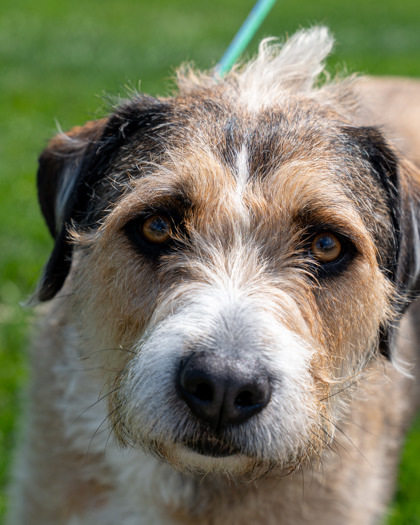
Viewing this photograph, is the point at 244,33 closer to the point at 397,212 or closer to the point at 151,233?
the point at 397,212

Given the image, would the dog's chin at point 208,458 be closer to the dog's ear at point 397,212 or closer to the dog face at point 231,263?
the dog face at point 231,263

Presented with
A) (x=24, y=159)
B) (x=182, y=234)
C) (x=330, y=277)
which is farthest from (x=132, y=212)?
(x=24, y=159)

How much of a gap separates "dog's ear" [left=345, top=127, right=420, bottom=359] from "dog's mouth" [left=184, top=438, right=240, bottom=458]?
3.58 feet

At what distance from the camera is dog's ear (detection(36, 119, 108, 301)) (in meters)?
3.38

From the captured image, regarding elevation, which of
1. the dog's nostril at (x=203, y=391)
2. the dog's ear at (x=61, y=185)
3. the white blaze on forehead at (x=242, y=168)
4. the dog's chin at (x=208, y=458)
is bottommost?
the dog's chin at (x=208, y=458)

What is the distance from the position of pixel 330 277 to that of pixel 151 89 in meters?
9.34

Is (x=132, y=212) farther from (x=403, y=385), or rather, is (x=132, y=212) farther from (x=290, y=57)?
(x=403, y=385)

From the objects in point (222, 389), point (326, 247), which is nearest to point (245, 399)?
point (222, 389)

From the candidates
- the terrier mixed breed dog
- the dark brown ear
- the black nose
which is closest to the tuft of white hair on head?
the terrier mixed breed dog

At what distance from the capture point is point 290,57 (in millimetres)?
3857

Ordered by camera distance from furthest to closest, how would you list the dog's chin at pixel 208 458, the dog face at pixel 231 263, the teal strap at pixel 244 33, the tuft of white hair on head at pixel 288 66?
1. the teal strap at pixel 244 33
2. the tuft of white hair on head at pixel 288 66
3. the dog's chin at pixel 208 458
4. the dog face at pixel 231 263

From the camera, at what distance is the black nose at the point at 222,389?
235 cm

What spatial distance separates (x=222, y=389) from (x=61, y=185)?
161 centimetres

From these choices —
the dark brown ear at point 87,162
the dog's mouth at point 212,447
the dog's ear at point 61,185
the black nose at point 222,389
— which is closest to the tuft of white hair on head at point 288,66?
the dark brown ear at point 87,162
